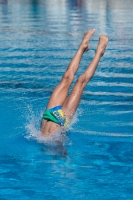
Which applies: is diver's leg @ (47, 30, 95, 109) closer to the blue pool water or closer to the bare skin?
the bare skin

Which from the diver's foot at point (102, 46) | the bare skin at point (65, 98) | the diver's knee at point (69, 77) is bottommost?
the bare skin at point (65, 98)

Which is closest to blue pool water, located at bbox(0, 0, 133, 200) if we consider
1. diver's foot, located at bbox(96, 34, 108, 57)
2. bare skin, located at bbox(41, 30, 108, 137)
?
bare skin, located at bbox(41, 30, 108, 137)

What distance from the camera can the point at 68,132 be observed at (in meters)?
6.99

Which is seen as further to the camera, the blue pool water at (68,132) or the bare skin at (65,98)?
the bare skin at (65,98)

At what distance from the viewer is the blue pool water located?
18.0 feet

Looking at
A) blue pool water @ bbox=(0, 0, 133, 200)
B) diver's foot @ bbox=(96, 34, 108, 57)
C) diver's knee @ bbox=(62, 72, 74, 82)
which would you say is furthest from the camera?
diver's foot @ bbox=(96, 34, 108, 57)

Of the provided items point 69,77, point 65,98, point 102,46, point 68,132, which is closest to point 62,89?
point 65,98

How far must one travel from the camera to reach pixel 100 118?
313 inches

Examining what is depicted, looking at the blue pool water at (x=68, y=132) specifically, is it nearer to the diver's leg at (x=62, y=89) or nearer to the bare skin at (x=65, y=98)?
the bare skin at (x=65, y=98)

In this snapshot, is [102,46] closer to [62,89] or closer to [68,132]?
[62,89]

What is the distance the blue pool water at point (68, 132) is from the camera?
547cm

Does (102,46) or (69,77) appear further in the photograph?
(102,46)

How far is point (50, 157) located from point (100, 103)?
265 centimetres

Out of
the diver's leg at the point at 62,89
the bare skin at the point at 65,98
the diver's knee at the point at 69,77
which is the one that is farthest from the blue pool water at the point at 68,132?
the diver's knee at the point at 69,77
